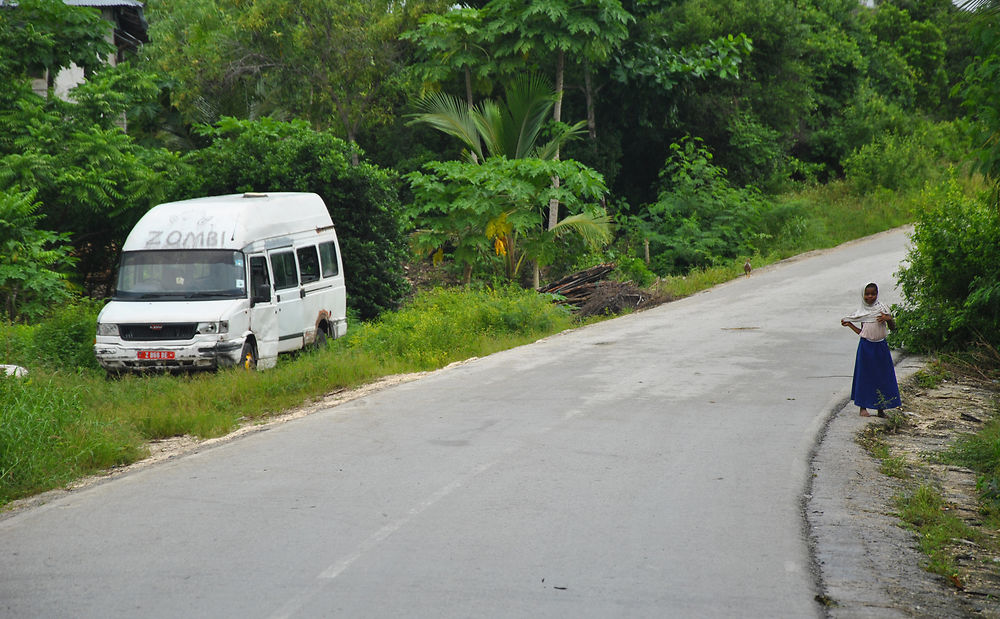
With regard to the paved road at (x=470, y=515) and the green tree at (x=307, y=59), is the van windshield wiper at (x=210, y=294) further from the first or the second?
the green tree at (x=307, y=59)

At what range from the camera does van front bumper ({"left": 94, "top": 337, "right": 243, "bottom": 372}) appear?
1338 centimetres

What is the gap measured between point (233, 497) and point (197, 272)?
24.0 feet

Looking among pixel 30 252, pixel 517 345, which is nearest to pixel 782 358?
pixel 517 345

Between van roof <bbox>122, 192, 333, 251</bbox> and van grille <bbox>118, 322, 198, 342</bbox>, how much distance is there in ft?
5.03

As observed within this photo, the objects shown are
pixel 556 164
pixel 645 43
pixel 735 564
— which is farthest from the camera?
pixel 645 43

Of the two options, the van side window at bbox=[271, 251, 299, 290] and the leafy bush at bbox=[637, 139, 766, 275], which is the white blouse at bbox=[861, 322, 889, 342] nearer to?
the van side window at bbox=[271, 251, 299, 290]

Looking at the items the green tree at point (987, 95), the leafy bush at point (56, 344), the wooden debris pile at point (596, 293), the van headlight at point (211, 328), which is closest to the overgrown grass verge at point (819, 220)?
the wooden debris pile at point (596, 293)

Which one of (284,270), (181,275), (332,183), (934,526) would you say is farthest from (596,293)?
(934,526)

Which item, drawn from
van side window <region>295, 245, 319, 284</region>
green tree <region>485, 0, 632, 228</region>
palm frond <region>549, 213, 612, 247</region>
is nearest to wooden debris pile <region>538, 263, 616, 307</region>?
palm frond <region>549, 213, 612, 247</region>

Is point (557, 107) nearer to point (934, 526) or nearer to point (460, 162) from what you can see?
point (460, 162)

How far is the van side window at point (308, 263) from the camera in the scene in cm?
1623

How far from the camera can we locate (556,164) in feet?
70.9

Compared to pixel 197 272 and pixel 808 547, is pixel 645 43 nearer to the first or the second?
pixel 197 272

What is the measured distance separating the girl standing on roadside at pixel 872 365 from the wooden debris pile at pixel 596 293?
10615mm
